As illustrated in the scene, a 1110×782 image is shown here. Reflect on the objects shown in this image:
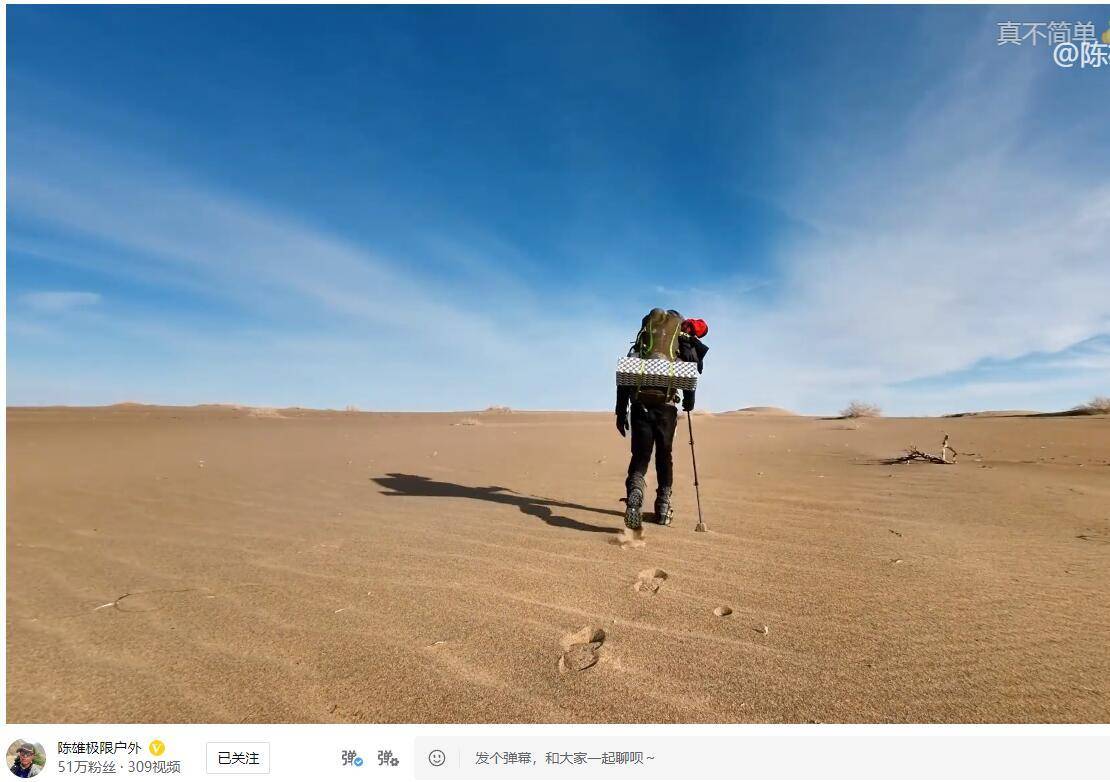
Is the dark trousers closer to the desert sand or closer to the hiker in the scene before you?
the hiker

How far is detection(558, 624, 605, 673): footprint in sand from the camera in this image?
2.52m

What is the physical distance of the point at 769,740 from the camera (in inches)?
79.0

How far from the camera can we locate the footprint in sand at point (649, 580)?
137 inches

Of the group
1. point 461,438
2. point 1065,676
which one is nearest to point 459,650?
point 1065,676

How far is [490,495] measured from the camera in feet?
23.2

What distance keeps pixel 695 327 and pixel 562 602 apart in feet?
11.6

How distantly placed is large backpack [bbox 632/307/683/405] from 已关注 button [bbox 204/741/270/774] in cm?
411

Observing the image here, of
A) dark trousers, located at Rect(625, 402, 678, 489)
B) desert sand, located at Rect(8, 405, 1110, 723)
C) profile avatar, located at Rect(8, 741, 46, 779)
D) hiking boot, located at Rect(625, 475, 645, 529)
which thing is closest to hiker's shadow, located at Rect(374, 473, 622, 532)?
desert sand, located at Rect(8, 405, 1110, 723)

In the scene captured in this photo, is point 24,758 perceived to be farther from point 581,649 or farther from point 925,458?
point 925,458

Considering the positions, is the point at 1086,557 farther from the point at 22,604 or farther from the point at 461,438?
the point at 461,438

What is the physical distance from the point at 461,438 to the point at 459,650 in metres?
13.0

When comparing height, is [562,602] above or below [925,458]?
below

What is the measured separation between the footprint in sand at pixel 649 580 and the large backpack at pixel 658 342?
6.44 ft

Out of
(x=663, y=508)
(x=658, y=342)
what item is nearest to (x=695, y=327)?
(x=658, y=342)
